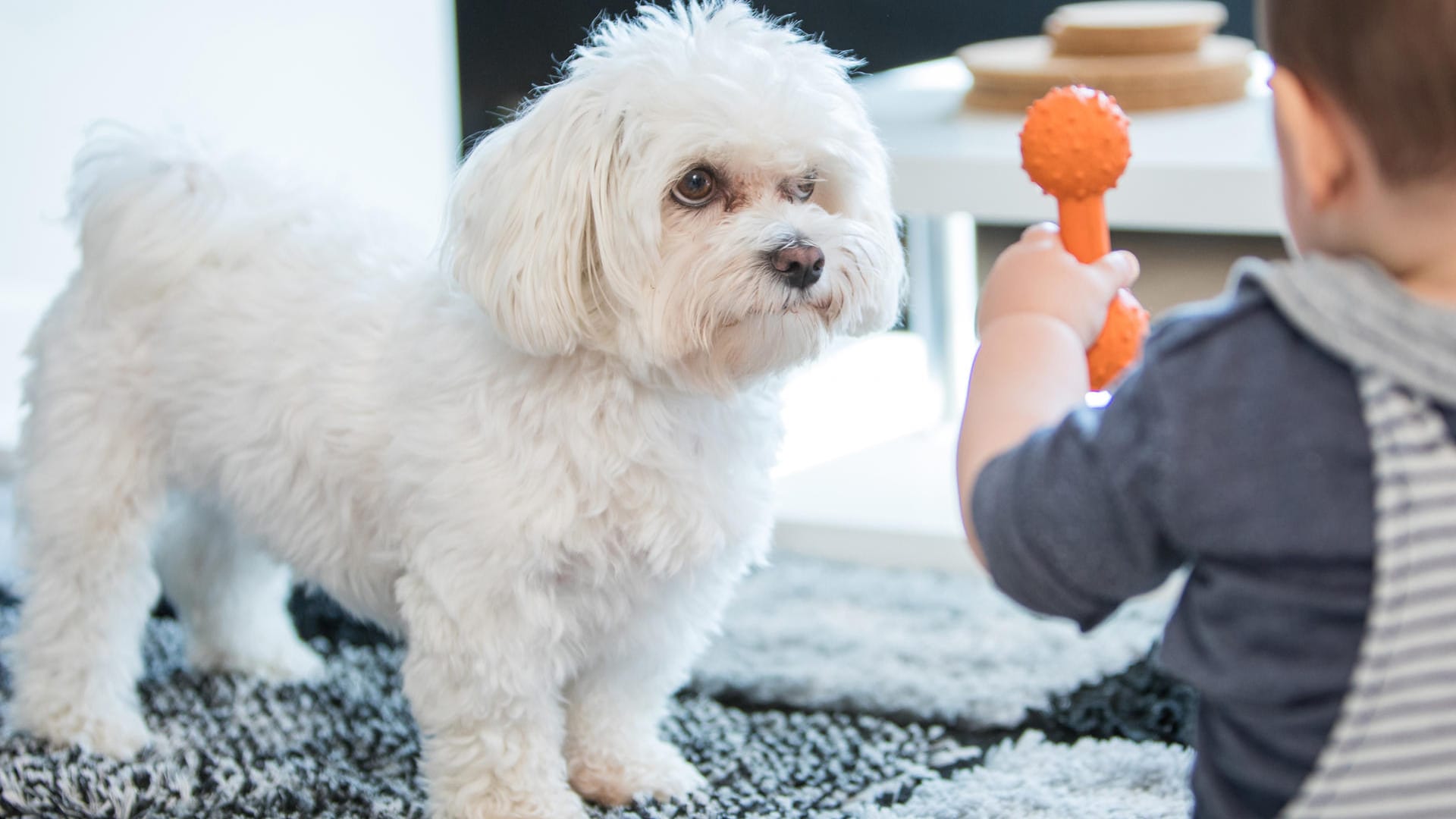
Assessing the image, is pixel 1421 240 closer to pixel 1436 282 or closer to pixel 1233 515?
pixel 1436 282

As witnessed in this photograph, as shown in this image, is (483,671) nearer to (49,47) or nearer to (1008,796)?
(1008,796)

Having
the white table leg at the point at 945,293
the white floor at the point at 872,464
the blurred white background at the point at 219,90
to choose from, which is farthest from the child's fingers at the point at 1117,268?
the blurred white background at the point at 219,90

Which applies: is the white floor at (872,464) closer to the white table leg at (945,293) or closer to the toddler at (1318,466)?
the white table leg at (945,293)

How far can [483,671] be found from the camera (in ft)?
3.43

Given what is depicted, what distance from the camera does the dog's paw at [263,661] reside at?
1.44 m

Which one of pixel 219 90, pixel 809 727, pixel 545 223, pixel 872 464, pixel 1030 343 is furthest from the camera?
pixel 219 90

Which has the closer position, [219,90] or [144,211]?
[144,211]

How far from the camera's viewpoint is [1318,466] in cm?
57

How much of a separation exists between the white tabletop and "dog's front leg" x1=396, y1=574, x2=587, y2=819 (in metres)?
0.75

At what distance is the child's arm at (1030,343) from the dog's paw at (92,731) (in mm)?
889

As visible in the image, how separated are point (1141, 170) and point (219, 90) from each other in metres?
1.29

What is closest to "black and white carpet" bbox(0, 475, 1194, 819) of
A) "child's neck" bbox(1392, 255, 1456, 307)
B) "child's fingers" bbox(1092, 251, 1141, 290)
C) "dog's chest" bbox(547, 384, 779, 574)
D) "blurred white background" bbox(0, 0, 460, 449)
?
"dog's chest" bbox(547, 384, 779, 574)

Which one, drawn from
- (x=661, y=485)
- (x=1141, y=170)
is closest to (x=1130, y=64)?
(x=1141, y=170)

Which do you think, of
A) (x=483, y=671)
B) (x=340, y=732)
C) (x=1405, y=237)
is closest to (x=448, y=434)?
(x=483, y=671)
